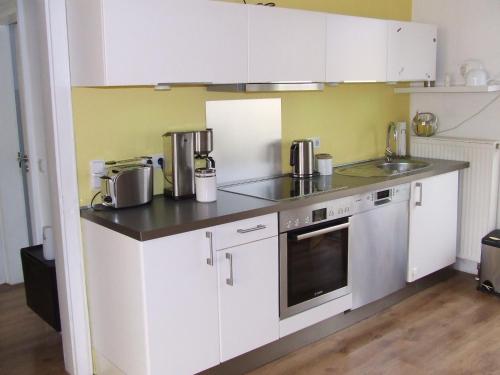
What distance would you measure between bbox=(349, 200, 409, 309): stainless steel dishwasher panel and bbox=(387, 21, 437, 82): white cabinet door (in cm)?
94

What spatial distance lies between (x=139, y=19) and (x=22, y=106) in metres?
1.93

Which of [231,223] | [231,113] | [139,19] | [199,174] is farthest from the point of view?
[231,113]

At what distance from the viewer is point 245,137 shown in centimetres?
336

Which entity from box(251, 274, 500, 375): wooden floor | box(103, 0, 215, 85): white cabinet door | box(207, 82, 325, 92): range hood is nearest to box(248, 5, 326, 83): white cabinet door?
box(207, 82, 325, 92): range hood

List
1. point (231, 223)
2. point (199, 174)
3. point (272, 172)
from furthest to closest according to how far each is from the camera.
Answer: point (272, 172)
point (199, 174)
point (231, 223)

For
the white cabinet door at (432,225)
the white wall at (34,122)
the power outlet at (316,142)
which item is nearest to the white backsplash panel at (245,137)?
the power outlet at (316,142)

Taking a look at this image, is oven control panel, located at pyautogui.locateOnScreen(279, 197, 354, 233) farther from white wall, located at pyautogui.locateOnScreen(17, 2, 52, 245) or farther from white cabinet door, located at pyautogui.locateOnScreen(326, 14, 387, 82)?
white wall, located at pyautogui.locateOnScreen(17, 2, 52, 245)

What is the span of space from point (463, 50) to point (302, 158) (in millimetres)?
1646

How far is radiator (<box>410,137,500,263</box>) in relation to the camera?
390cm

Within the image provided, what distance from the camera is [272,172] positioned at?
3.56m

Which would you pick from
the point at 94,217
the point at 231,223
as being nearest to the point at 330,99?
the point at 231,223

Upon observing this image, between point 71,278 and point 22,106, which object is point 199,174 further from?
point 22,106

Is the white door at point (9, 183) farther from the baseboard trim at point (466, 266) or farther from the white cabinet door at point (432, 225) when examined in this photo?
the baseboard trim at point (466, 266)

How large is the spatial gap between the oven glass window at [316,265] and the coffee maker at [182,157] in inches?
25.0
